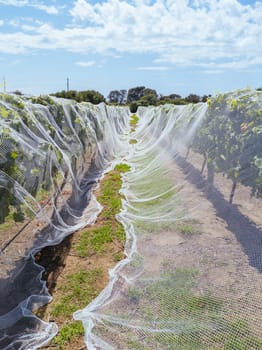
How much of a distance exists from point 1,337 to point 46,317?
1.23ft

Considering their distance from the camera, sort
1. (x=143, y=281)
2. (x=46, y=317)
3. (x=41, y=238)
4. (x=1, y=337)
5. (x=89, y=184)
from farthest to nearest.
A: (x=89, y=184) → (x=41, y=238) → (x=143, y=281) → (x=46, y=317) → (x=1, y=337)

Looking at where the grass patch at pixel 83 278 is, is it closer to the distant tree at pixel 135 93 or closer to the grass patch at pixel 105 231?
the grass patch at pixel 105 231

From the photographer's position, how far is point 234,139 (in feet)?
14.2

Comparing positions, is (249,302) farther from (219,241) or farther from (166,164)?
(166,164)

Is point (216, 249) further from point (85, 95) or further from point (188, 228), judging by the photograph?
point (85, 95)

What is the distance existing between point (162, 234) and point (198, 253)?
0.73 meters

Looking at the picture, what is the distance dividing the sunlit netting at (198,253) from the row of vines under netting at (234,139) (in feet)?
0.06

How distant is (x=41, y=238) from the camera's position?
3.43 meters

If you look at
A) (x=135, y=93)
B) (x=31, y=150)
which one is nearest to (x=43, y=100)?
(x=31, y=150)

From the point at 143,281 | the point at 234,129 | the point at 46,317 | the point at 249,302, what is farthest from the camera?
the point at 234,129

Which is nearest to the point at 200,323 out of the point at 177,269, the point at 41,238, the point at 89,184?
the point at 177,269

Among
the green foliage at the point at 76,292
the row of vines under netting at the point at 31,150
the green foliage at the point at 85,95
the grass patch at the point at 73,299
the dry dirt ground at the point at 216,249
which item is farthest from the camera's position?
the green foliage at the point at 85,95

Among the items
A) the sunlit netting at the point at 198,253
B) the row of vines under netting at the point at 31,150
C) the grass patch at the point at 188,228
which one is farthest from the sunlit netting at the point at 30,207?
the grass patch at the point at 188,228

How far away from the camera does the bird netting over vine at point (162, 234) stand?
2.14 m
